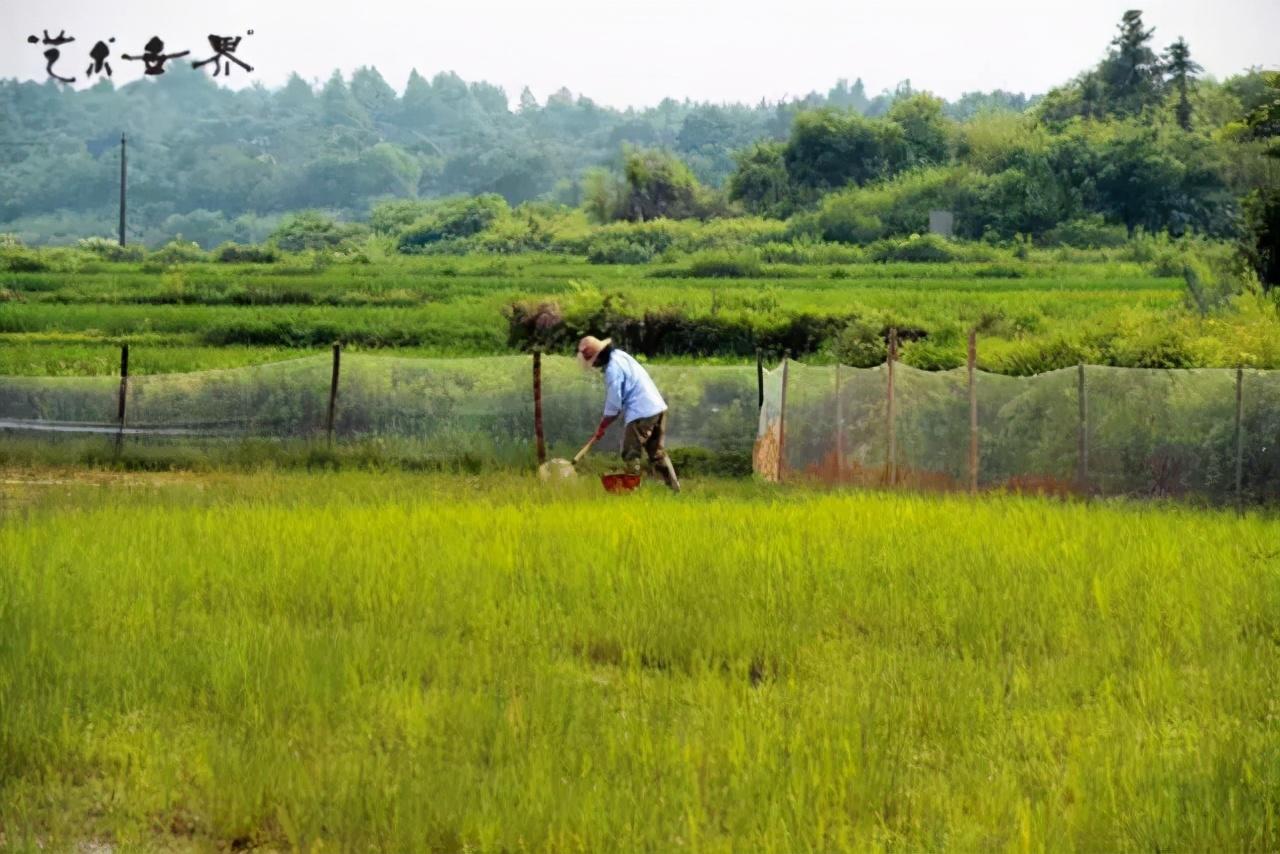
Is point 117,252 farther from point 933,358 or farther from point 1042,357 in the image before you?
point 1042,357

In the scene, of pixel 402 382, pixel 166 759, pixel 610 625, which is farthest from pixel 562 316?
pixel 166 759

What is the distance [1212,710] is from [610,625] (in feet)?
9.21

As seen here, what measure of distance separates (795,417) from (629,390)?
8.95ft

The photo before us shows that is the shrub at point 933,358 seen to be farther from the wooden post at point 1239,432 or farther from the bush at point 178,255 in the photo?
the bush at point 178,255

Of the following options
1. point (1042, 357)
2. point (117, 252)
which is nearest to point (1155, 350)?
point (1042, 357)

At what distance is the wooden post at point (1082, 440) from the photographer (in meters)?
14.6

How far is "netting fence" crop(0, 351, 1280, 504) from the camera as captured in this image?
14.5 m

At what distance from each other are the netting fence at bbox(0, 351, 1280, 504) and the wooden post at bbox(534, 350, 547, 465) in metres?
0.07

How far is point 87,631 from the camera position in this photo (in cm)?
819

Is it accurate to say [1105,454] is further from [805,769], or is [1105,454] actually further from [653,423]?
[805,769]

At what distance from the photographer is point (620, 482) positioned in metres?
14.8

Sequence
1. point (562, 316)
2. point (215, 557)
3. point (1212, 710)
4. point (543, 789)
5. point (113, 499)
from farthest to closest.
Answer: point (562, 316) < point (113, 499) < point (215, 557) < point (1212, 710) < point (543, 789)

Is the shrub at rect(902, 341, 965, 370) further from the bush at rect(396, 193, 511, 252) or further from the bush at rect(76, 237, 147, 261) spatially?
the bush at rect(396, 193, 511, 252)

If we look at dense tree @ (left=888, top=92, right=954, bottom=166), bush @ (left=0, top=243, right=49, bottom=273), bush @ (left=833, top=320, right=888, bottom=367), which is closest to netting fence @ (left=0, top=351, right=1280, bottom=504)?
bush @ (left=833, top=320, right=888, bottom=367)
